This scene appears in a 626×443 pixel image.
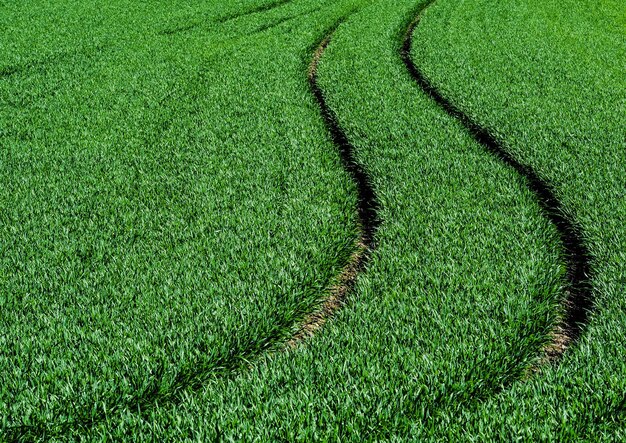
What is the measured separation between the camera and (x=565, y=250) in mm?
5008

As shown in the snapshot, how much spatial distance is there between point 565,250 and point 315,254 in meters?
2.11

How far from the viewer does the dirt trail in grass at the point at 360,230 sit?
427 centimetres

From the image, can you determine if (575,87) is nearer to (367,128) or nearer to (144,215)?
(367,128)

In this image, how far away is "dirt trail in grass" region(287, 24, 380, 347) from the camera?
4270mm

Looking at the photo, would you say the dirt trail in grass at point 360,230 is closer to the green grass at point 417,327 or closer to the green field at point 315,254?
the green field at point 315,254

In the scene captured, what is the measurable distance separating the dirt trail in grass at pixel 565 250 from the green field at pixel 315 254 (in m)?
0.02

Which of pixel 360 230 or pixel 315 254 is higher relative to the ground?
pixel 315 254

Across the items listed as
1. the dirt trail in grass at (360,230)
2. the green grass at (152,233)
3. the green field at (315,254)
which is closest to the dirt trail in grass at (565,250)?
the green field at (315,254)

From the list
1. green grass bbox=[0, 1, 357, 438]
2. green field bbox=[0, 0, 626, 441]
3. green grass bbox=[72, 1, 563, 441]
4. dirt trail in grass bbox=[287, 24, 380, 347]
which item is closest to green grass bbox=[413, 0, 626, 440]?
green field bbox=[0, 0, 626, 441]

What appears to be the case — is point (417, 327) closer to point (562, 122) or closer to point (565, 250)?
point (565, 250)

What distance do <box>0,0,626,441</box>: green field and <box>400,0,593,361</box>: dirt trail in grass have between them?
2 centimetres

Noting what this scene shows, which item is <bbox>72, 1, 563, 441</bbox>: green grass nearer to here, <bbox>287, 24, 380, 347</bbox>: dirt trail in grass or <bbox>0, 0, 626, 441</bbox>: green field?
<bbox>0, 0, 626, 441</bbox>: green field

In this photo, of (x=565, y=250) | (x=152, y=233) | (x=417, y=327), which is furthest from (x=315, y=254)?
(x=565, y=250)

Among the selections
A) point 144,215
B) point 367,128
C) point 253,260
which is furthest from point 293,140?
point 253,260
